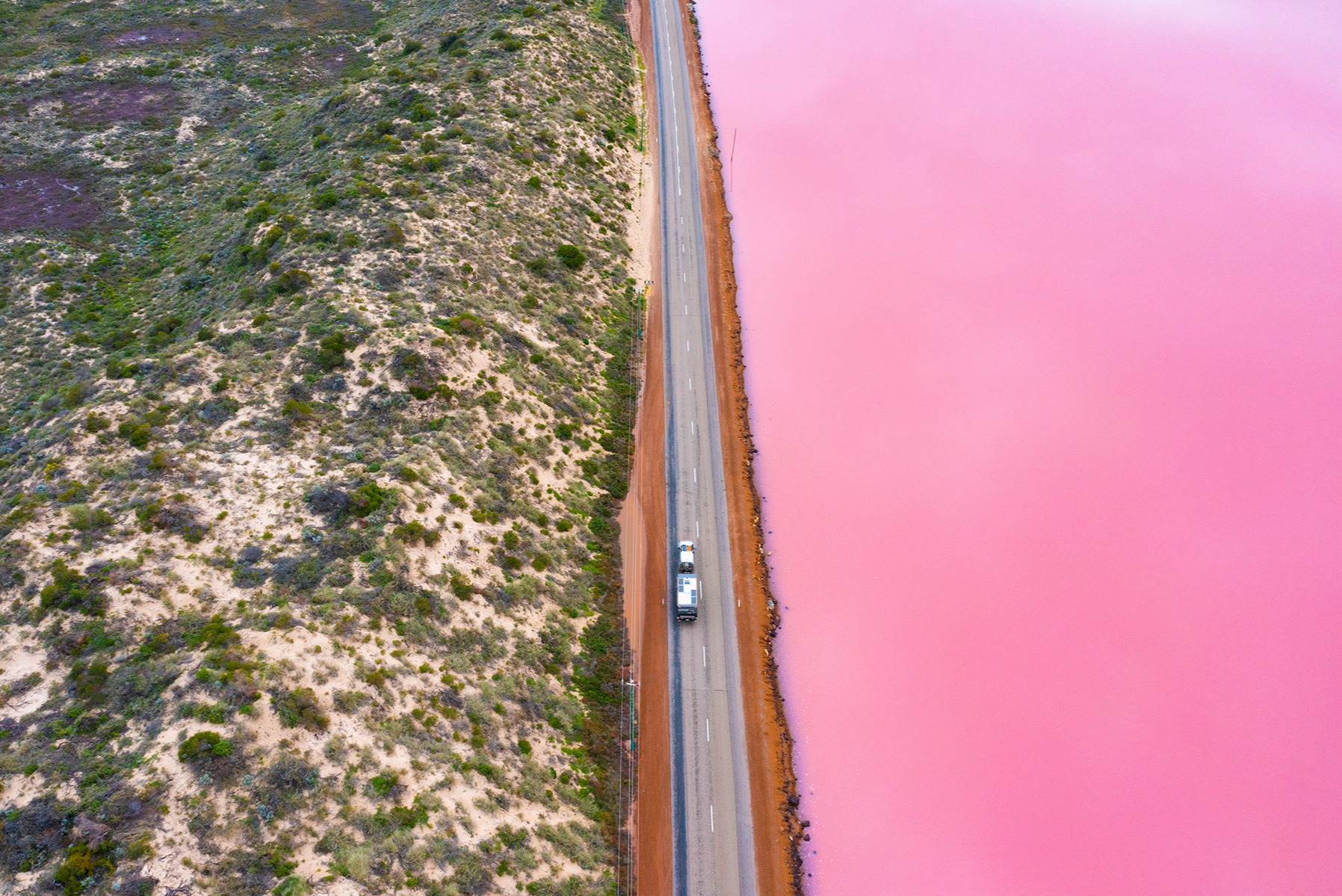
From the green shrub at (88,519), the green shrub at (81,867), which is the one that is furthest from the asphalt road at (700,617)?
the green shrub at (88,519)

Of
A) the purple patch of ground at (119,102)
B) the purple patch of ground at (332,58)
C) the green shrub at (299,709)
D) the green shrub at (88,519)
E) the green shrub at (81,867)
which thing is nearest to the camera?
the green shrub at (81,867)

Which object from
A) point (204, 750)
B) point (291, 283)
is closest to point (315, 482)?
point (204, 750)

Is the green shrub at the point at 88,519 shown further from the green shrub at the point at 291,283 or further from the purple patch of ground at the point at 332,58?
the purple patch of ground at the point at 332,58

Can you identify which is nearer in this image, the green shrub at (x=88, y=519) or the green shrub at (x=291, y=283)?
→ the green shrub at (x=88, y=519)

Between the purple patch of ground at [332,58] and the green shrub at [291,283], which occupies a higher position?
the purple patch of ground at [332,58]

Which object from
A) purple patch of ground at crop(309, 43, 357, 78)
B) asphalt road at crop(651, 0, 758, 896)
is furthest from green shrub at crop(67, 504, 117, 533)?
purple patch of ground at crop(309, 43, 357, 78)

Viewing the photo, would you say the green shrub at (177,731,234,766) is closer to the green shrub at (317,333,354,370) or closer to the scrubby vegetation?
the scrubby vegetation
